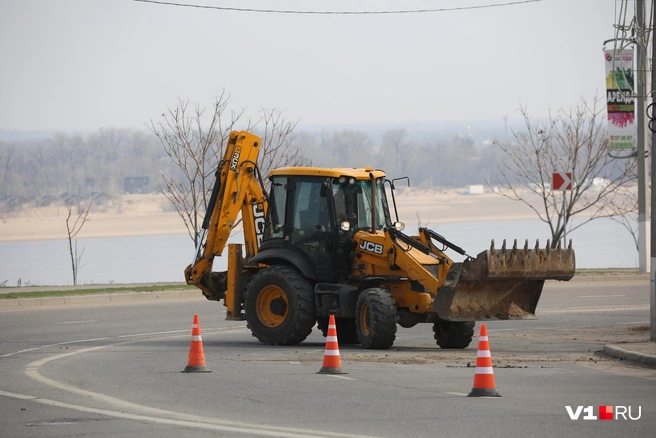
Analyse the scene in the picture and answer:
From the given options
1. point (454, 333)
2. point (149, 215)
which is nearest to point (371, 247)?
point (454, 333)

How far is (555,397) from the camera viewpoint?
12.2 metres

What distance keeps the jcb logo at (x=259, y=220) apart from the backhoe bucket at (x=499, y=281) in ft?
13.8

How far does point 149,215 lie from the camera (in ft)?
474

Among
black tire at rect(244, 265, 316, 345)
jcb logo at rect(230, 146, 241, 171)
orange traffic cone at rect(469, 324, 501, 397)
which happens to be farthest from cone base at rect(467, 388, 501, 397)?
jcb logo at rect(230, 146, 241, 171)

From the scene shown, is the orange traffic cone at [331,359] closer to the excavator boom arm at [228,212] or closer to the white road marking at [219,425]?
the white road marking at [219,425]

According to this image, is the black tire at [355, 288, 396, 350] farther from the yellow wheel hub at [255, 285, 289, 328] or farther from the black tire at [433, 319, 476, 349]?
the yellow wheel hub at [255, 285, 289, 328]

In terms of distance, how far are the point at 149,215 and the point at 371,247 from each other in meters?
128

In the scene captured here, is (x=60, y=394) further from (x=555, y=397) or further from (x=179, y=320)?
(x=179, y=320)

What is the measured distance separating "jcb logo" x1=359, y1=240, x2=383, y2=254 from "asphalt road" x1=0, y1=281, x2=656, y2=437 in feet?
5.17

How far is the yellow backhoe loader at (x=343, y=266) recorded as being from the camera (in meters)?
17.8

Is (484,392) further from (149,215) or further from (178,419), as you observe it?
(149,215)

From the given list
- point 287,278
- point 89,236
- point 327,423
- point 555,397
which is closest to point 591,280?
point 287,278

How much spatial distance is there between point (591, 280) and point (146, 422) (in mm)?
25552

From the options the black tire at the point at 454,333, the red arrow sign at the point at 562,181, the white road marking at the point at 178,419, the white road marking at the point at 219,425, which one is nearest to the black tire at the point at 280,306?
the black tire at the point at 454,333
